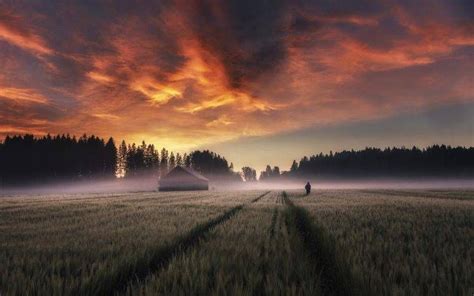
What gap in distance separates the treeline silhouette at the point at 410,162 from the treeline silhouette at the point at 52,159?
5350 inches

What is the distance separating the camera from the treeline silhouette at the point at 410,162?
14650cm

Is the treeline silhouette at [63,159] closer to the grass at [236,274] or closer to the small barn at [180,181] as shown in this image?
the small barn at [180,181]

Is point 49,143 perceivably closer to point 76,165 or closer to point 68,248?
point 76,165

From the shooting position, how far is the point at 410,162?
158 metres

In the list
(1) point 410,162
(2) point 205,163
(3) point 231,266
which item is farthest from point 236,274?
(1) point 410,162

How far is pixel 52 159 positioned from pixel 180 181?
55.5m

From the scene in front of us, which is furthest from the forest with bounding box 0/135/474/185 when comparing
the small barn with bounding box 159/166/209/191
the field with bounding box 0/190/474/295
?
the field with bounding box 0/190/474/295

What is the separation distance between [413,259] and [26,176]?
120 metres

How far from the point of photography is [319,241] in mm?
8578

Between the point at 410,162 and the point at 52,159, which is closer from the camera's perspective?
the point at 52,159

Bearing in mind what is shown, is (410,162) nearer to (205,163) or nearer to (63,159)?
(205,163)

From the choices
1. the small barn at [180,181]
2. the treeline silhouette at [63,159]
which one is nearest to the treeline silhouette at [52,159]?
the treeline silhouette at [63,159]

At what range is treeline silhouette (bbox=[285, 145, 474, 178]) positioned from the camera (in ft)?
481

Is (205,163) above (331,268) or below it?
above
